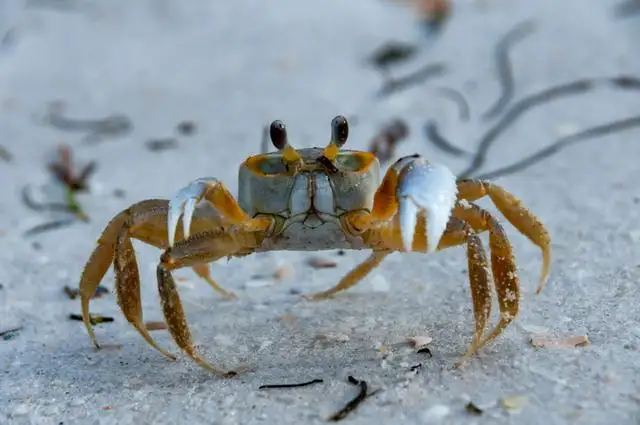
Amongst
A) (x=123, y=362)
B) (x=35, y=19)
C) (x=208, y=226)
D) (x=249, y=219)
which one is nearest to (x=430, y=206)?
(x=249, y=219)

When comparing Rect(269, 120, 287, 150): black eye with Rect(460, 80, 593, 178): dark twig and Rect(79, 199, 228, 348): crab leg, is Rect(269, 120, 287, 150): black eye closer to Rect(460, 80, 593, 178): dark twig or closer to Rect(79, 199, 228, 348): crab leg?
Rect(79, 199, 228, 348): crab leg

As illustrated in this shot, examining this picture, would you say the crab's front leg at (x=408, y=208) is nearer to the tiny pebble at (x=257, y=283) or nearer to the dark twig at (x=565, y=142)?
the tiny pebble at (x=257, y=283)

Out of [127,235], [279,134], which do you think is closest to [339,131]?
[279,134]

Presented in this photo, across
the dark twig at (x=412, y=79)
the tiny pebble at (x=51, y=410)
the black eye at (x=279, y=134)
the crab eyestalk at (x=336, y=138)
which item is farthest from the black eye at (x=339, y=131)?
the dark twig at (x=412, y=79)

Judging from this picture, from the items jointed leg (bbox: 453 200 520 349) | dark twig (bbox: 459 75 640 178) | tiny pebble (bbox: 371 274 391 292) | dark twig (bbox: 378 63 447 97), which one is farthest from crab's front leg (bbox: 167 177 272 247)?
dark twig (bbox: 378 63 447 97)

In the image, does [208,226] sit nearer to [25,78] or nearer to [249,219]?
[249,219]
